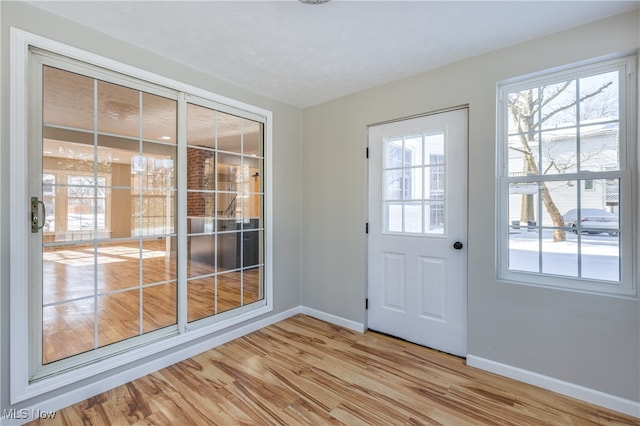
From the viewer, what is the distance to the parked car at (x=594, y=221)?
196 centimetres

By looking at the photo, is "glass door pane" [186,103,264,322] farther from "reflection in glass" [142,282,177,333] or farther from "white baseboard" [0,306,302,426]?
"white baseboard" [0,306,302,426]

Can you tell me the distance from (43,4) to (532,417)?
3.95 meters

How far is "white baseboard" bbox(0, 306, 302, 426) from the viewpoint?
1.79 m

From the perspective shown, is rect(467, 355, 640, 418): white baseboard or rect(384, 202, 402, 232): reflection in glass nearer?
rect(467, 355, 640, 418): white baseboard

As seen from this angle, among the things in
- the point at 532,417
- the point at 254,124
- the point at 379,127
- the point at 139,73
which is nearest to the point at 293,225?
the point at 254,124

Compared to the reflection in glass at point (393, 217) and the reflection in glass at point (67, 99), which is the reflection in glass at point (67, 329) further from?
the reflection in glass at point (393, 217)

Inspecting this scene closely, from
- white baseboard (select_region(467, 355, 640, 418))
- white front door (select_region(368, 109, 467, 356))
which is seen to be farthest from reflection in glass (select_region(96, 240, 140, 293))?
white baseboard (select_region(467, 355, 640, 418))

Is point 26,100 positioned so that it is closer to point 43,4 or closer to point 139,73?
point 43,4

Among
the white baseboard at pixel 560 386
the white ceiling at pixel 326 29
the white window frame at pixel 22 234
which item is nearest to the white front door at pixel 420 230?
the white baseboard at pixel 560 386

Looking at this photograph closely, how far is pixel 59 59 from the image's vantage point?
6.39ft

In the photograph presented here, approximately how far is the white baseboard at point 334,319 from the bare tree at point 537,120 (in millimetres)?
1854

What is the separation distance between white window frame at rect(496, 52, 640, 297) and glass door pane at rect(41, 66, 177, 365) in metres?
2.72

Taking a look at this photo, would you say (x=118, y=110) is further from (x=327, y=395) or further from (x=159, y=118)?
(x=327, y=395)

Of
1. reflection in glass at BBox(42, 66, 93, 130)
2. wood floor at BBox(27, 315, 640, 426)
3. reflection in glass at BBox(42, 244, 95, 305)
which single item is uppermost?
reflection in glass at BBox(42, 66, 93, 130)
